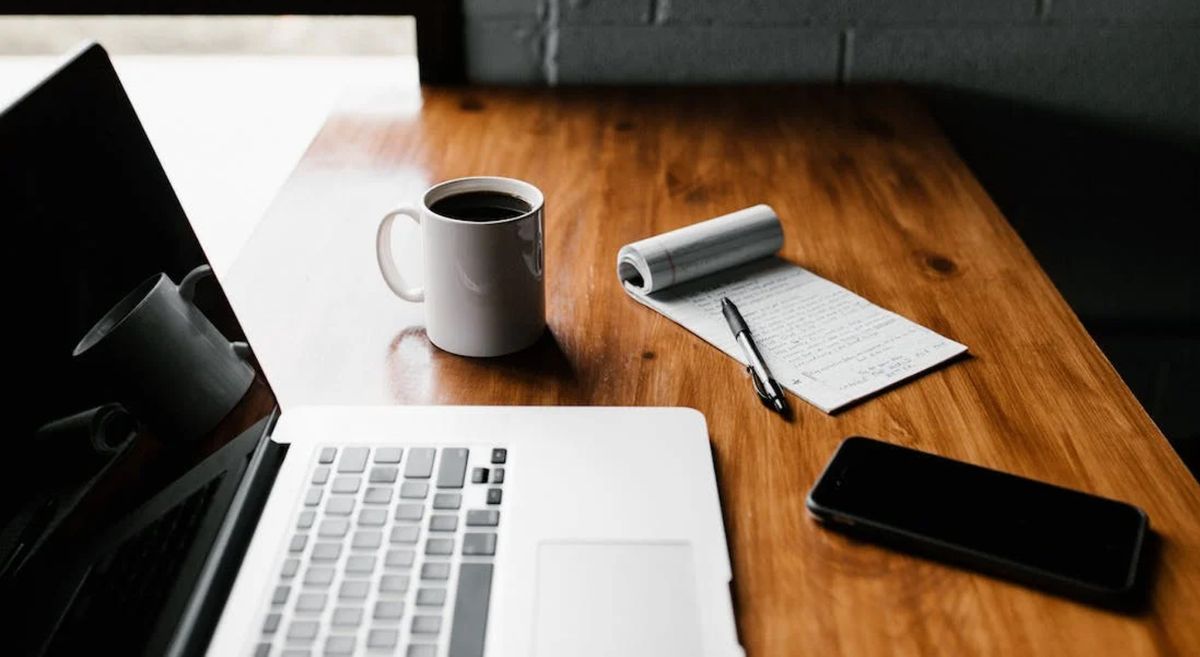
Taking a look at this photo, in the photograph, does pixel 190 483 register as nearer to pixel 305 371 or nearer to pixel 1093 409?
pixel 305 371

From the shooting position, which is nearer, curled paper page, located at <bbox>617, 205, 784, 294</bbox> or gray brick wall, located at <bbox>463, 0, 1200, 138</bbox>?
curled paper page, located at <bbox>617, 205, 784, 294</bbox>

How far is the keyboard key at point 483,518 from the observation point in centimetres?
64

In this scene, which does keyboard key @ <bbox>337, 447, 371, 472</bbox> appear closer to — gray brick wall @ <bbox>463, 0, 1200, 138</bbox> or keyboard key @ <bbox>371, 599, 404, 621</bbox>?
keyboard key @ <bbox>371, 599, 404, 621</bbox>

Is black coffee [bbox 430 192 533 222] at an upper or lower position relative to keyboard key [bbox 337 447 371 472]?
upper

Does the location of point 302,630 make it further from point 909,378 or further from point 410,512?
point 909,378

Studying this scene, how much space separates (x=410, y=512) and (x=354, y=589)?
0.07 meters

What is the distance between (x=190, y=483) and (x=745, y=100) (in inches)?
37.7

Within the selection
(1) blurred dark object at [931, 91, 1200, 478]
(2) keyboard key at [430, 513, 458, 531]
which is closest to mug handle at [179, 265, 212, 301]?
(2) keyboard key at [430, 513, 458, 531]

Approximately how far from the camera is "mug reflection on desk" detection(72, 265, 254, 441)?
59 cm

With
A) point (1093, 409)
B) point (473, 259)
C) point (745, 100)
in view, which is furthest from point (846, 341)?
point (745, 100)

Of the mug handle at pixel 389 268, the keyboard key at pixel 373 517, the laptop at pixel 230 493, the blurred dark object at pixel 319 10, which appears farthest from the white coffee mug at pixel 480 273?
the blurred dark object at pixel 319 10

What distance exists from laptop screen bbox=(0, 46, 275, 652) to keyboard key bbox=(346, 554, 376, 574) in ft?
0.37

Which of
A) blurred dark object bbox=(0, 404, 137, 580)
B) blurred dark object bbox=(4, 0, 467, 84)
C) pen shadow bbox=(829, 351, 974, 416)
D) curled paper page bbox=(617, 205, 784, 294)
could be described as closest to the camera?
blurred dark object bbox=(0, 404, 137, 580)

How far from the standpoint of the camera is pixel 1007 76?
1476 mm
